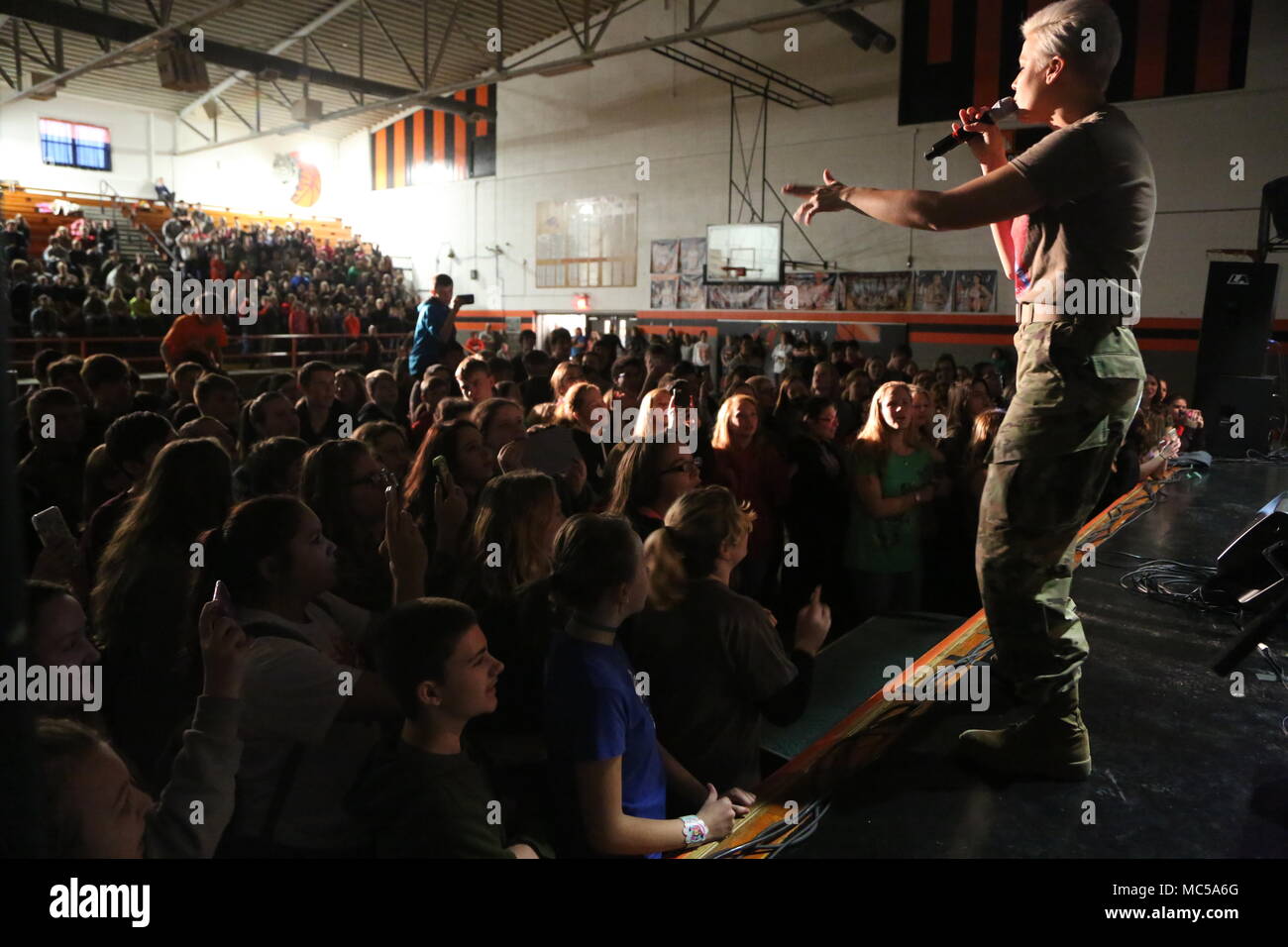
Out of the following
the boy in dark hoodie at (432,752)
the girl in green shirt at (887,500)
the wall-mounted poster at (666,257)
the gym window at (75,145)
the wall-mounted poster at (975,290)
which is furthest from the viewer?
the gym window at (75,145)

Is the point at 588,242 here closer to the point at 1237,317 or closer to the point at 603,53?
the point at 603,53

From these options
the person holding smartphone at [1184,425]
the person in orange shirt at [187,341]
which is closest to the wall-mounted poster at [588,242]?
the person holding smartphone at [1184,425]

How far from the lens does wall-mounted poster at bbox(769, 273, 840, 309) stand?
13.9 m

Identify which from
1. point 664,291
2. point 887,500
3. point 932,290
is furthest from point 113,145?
point 887,500

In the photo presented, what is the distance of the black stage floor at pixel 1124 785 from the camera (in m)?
1.74

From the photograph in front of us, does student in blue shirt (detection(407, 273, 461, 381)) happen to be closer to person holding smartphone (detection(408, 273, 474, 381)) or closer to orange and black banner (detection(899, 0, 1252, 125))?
person holding smartphone (detection(408, 273, 474, 381))

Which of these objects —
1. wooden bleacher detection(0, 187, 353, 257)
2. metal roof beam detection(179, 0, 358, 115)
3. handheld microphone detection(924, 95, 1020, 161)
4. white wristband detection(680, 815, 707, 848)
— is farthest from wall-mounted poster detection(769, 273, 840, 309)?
white wristband detection(680, 815, 707, 848)

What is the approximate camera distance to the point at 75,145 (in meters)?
19.4

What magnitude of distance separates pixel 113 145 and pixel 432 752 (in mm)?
23431

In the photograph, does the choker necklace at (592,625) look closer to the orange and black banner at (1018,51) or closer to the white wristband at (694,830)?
the white wristband at (694,830)

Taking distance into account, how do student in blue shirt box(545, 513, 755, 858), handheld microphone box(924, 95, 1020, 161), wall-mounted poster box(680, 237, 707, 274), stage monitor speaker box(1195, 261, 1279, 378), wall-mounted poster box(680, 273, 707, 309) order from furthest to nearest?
wall-mounted poster box(680, 273, 707, 309) < wall-mounted poster box(680, 237, 707, 274) < stage monitor speaker box(1195, 261, 1279, 378) < handheld microphone box(924, 95, 1020, 161) < student in blue shirt box(545, 513, 755, 858)

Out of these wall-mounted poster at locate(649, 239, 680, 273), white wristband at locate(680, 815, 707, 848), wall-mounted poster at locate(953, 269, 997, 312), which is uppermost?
wall-mounted poster at locate(649, 239, 680, 273)

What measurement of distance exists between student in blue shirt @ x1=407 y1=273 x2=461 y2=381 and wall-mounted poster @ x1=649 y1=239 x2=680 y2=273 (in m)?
9.78

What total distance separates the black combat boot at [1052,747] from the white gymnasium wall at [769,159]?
11592mm
